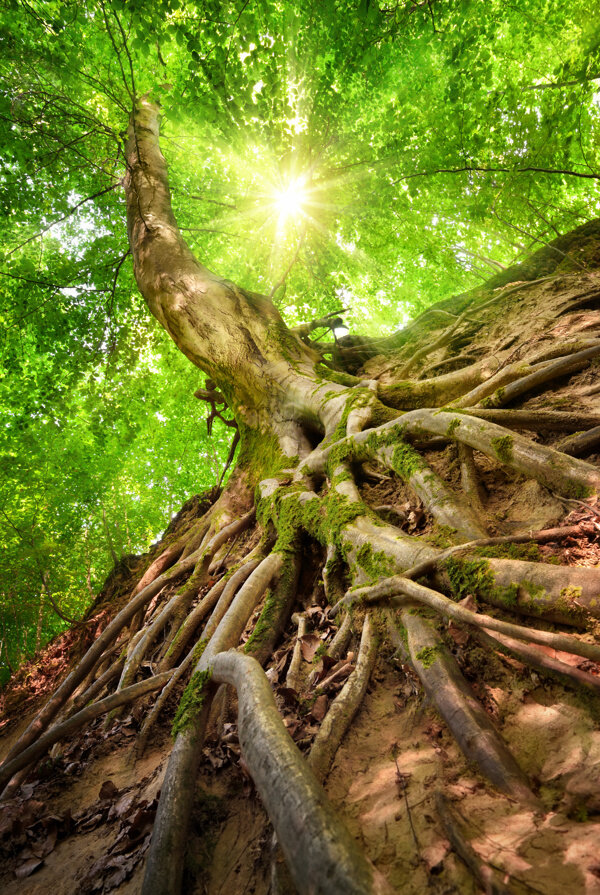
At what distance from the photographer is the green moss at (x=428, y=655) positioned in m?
1.58

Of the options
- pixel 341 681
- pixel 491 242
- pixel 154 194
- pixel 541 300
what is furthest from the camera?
pixel 491 242

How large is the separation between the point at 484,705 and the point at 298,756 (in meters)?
0.72

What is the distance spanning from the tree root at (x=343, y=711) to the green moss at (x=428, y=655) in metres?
0.27

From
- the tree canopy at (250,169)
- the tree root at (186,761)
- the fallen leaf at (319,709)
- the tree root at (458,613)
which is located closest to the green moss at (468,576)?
the tree root at (458,613)

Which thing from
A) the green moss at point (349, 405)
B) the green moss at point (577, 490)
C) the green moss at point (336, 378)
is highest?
the green moss at point (336, 378)

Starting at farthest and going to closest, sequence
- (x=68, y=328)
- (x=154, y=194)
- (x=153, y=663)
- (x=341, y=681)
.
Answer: (x=68, y=328) < (x=154, y=194) < (x=153, y=663) < (x=341, y=681)

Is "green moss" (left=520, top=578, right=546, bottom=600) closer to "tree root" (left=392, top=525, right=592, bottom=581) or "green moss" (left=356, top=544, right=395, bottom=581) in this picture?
"tree root" (left=392, top=525, right=592, bottom=581)

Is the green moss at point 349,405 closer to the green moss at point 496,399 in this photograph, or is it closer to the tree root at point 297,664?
the green moss at point 496,399

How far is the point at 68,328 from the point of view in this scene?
701 cm

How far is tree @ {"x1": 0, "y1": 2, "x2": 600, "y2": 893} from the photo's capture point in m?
1.40

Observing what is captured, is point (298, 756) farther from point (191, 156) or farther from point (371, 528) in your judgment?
point (191, 156)

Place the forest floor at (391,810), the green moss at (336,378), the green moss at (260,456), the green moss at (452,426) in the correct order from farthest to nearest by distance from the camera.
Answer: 1. the green moss at (336,378)
2. the green moss at (260,456)
3. the green moss at (452,426)
4. the forest floor at (391,810)

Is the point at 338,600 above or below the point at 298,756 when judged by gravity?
above

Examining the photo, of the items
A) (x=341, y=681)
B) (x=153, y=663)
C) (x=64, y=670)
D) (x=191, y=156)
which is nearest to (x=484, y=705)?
(x=341, y=681)
